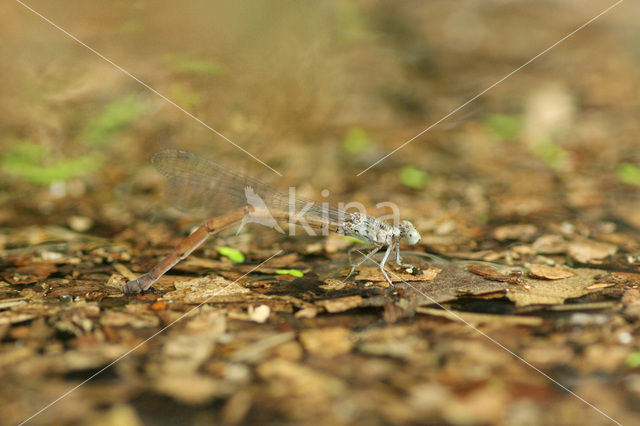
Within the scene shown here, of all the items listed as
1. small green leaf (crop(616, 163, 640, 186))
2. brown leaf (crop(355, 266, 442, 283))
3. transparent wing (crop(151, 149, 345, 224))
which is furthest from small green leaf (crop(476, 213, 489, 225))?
small green leaf (crop(616, 163, 640, 186))

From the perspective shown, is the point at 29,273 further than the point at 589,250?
No

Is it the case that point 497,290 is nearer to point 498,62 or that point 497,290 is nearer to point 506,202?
point 506,202

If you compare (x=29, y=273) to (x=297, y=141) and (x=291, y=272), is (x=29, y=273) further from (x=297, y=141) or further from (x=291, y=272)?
(x=297, y=141)

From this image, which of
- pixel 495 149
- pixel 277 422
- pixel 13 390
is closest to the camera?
pixel 277 422

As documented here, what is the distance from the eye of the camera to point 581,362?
2.35 m

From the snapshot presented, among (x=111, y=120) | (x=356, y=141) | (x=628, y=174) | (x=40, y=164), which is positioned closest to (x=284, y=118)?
(x=356, y=141)

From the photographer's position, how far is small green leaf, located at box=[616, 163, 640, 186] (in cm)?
502

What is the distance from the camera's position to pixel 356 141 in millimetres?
Result: 6117

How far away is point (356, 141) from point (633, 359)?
13.9 feet

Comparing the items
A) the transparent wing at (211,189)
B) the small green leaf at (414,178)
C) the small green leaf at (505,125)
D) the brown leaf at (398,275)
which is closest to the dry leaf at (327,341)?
the brown leaf at (398,275)

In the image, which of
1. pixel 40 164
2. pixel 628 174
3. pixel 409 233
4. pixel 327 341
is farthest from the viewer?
pixel 628 174

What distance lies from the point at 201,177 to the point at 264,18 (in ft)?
10.2

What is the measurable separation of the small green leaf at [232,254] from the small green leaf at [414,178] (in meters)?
2.19

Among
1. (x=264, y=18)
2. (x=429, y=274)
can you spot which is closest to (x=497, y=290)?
(x=429, y=274)
